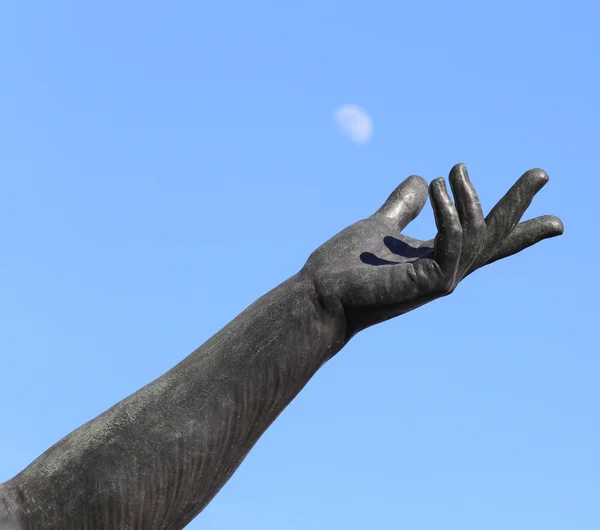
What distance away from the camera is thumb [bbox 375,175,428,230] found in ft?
20.2

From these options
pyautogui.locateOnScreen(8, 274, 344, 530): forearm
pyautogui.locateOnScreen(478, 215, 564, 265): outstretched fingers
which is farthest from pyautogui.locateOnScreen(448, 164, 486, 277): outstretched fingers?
pyautogui.locateOnScreen(8, 274, 344, 530): forearm

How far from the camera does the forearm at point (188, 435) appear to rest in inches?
215

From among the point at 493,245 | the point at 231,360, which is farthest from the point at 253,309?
the point at 493,245

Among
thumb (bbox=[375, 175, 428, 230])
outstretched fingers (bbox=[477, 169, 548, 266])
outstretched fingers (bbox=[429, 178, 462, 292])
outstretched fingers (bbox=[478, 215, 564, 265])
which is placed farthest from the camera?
thumb (bbox=[375, 175, 428, 230])

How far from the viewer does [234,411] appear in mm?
5488

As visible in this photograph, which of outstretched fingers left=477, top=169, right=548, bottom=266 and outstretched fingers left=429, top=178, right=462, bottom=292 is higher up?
outstretched fingers left=477, top=169, right=548, bottom=266

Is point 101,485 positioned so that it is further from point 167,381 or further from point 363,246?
point 363,246

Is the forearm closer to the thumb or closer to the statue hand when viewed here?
the statue hand

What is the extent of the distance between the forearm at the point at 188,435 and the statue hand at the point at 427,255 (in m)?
0.14

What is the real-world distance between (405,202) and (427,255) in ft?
2.89

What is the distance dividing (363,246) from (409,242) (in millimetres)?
297

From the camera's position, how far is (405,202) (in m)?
6.23

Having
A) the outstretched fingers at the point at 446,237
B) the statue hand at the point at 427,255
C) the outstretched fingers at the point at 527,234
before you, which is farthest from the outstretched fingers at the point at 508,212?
the outstretched fingers at the point at 446,237

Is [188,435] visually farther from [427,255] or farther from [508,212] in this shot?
[508,212]
